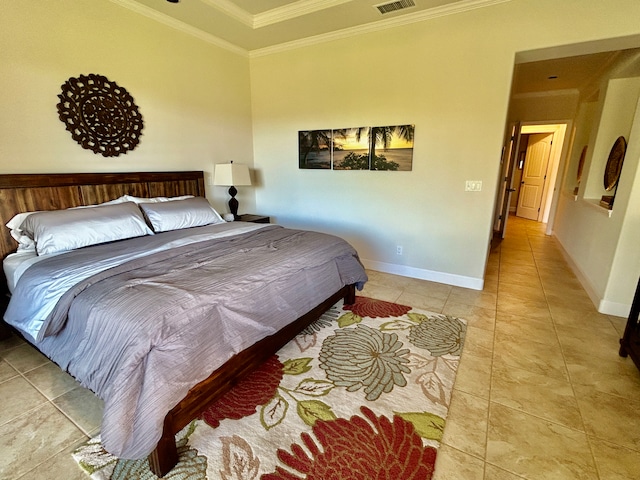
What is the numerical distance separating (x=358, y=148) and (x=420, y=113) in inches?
31.0

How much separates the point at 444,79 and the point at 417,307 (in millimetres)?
2344

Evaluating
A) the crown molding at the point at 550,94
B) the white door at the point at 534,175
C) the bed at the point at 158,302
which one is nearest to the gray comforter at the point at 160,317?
the bed at the point at 158,302

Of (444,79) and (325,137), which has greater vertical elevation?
(444,79)

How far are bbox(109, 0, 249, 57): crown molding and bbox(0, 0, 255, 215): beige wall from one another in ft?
0.15

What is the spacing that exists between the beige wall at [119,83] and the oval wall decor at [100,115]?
0.06 metres

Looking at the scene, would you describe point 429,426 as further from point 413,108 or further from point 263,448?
point 413,108

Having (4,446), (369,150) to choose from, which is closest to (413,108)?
(369,150)

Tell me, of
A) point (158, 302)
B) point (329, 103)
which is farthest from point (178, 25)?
point (158, 302)

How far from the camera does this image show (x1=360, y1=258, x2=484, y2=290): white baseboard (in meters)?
3.40

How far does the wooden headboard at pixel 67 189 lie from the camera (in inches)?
91.9

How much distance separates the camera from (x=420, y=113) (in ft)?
10.8

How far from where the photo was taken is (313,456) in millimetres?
1435

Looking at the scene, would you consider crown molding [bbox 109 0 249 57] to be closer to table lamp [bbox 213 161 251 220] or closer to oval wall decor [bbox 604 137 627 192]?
table lamp [bbox 213 161 251 220]

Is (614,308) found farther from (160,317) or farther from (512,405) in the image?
(160,317)
